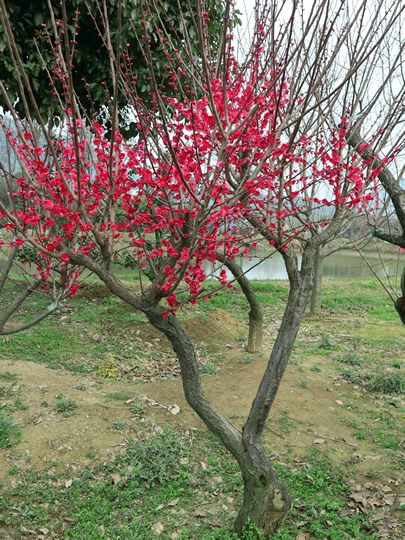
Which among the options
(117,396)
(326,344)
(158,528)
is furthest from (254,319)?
(158,528)

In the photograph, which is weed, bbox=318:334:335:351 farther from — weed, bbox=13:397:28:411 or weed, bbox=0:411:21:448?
weed, bbox=0:411:21:448

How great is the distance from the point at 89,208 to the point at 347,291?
47.0ft

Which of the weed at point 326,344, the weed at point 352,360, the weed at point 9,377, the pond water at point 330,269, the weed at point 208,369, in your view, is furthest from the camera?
the pond water at point 330,269

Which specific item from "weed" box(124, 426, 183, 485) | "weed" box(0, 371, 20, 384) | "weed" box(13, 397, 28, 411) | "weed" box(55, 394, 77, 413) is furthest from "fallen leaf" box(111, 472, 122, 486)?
"weed" box(0, 371, 20, 384)

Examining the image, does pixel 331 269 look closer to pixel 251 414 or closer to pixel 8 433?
pixel 251 414

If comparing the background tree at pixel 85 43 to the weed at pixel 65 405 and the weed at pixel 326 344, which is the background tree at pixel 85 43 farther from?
the weed at pixel 326 344

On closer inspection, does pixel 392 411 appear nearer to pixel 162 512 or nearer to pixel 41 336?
pixel 162 512

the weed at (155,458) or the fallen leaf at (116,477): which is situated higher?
the weed at (155,458)

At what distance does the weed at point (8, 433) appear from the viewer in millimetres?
4127

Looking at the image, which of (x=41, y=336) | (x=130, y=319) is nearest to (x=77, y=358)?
(x=41, y=336)

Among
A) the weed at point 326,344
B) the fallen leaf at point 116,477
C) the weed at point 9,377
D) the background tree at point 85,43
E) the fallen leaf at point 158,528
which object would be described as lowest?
the fallen leaf at point 158,528

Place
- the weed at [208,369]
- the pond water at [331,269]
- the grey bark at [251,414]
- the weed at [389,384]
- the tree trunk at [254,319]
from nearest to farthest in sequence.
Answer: the grey bark at [251,414] → the weed at [389,384] → the weed at [208,369] → the tree trunk at [254,319] → the pond water at [331,269]

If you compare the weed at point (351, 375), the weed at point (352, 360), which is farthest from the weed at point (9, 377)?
the weed at point (352, 360)

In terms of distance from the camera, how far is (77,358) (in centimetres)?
704
